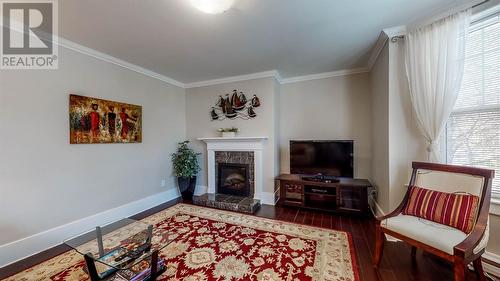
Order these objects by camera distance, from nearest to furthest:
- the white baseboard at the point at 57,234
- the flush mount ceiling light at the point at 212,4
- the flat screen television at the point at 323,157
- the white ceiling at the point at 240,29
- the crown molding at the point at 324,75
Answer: the flush mount ceiling light at the point at 212,4 → the white ceiling at the point at 240,29 → the white baseboard at the point at 57,234 → the flat screen television at the point at 323,157 → the crown molding at the point at 324,75

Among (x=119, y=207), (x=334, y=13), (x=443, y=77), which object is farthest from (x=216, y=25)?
(x=119, y=207)

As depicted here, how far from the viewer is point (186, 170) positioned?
153 inches

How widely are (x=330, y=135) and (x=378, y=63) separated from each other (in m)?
1.46

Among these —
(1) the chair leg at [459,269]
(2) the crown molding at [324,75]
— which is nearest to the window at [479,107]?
(1) the chair leg at [459,269]

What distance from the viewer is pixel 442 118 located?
197 centimetres

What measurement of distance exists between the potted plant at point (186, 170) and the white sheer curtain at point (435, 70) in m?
3.69

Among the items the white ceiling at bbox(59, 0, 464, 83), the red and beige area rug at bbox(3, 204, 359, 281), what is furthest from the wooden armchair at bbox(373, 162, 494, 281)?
the white ceiling at bbox(59, 0, 464, 83)

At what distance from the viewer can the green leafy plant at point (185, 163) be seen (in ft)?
12.8

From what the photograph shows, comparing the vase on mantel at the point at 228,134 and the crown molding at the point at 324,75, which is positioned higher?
the crown molding at the point at 324,75

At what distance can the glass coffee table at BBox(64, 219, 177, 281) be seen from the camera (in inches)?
60.7

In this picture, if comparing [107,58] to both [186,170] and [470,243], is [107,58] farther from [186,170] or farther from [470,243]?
[470,243]

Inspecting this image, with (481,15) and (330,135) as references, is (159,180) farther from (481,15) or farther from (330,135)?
(481,15)

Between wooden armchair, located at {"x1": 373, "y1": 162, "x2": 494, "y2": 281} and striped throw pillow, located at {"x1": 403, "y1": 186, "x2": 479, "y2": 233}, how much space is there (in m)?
0.04

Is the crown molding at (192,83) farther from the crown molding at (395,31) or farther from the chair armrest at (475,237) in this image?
the chair armrest at (475,237)
